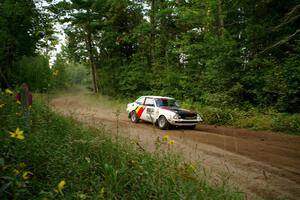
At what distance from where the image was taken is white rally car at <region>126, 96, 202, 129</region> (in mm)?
11484

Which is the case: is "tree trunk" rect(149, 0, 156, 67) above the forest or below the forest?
above

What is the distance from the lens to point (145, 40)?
92.2ft

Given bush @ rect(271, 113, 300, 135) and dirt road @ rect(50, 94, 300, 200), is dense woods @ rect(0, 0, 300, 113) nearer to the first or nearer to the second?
bush @ rect(271, 113, 300, 135)

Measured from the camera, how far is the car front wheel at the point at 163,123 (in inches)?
458

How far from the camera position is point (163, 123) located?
38.7 feet

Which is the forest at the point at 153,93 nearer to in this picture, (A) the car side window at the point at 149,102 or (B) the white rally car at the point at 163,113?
(B) the white rally car at the point at 163,113

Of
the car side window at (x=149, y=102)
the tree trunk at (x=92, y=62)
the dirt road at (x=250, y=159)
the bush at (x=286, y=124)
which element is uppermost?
the tree trunk at (x=92, y=62)

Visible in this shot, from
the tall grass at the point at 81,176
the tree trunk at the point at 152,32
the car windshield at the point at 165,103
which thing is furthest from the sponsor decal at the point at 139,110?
the tree trunk at the point at 152,32

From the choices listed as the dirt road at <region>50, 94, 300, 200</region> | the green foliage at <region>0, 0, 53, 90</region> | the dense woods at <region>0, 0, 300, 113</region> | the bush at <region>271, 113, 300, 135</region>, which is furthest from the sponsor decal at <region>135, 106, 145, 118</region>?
the bush at <region>271, 113, 300, 135</region>

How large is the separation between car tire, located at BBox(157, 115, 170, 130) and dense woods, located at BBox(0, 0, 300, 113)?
5048mm

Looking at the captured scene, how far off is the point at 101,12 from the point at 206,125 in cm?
2416

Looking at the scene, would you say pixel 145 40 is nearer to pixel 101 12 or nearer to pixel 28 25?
pixel 101 12

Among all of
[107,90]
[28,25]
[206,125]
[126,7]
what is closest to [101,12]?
[126,7]

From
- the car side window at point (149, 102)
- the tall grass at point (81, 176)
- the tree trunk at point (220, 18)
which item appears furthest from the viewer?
the tree trunk at point (220, 18)
